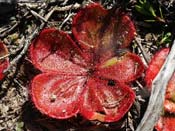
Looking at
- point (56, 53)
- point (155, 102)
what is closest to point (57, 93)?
point (56, 53)

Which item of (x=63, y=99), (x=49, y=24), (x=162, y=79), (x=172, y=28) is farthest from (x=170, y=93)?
(x=49, y=24)

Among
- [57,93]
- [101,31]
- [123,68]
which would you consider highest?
[101,31]

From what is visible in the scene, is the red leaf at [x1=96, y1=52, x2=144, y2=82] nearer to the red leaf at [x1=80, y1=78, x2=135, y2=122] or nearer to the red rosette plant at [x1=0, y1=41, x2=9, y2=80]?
the red leaf at [x1=80, y1=78, x2=135, y2=122]

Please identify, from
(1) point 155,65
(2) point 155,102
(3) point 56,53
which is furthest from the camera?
(3) point 56,53

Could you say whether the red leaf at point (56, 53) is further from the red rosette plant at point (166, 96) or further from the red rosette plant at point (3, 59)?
the red rosette plant at point (166, 96)

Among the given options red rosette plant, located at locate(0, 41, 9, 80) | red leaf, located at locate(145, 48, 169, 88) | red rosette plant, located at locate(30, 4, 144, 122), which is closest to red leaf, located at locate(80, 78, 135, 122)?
red rosette plant, located at locate(30, 4, 144, 122)

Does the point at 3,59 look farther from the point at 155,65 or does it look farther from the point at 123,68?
the point at 155,65

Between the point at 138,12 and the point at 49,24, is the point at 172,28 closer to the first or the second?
the point at 138,12
